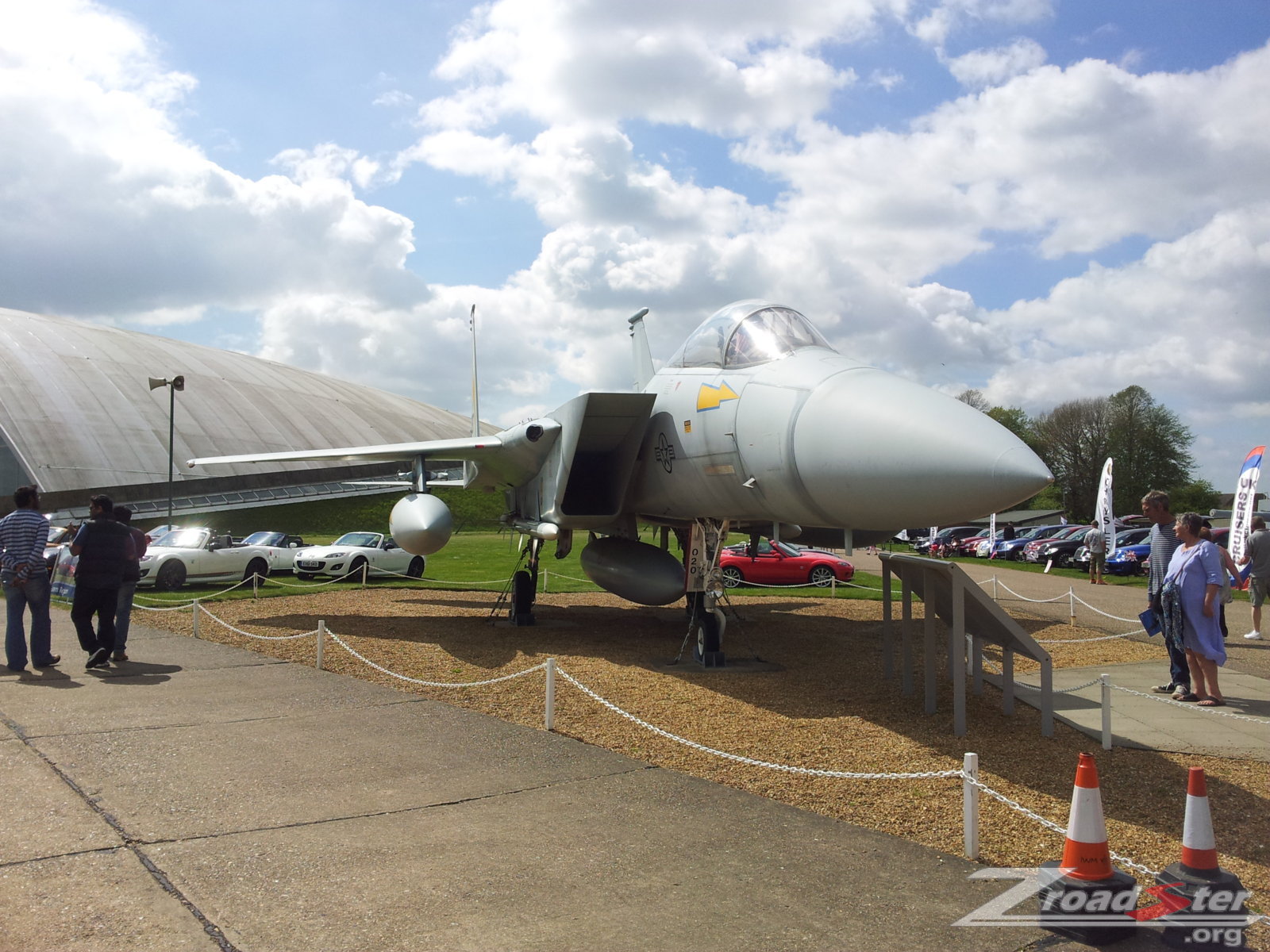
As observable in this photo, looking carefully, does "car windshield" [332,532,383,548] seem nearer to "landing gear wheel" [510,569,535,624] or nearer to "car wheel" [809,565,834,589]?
"landing gear wheel" [510,569,535,624]

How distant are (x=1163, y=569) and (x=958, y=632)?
3.47 meters

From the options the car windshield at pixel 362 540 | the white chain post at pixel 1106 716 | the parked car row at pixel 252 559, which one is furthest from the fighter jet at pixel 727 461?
the car windshield at pixel 362 540

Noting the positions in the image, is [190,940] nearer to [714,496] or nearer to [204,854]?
[204,854]

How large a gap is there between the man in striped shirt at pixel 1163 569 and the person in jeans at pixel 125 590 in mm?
9568

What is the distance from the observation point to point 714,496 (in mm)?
8328

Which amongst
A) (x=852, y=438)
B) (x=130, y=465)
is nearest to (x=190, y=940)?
(x=852, y=438)

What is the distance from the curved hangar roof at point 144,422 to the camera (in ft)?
131

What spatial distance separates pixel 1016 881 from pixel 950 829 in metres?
0.68

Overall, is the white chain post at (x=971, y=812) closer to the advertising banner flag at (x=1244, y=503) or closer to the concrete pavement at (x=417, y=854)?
the concrete pavement at (x=417, y=854)

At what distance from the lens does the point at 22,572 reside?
8.33m

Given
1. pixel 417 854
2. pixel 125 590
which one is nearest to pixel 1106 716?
pixel 417 854

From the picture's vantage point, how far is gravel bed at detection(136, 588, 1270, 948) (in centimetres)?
473

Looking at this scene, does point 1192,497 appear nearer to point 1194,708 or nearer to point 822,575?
point 822,575

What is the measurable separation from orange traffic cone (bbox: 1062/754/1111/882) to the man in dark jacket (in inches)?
334
